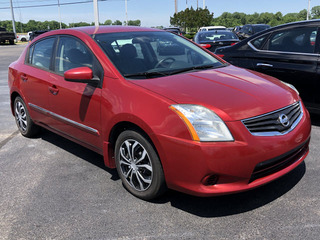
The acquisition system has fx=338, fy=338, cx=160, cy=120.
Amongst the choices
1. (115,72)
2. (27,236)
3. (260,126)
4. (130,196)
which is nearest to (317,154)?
(260,126)

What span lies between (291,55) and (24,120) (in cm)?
417

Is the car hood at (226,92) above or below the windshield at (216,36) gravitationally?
below

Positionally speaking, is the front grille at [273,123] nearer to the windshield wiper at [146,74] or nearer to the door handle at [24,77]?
the windshield wiper at [146,74]

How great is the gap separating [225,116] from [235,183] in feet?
1.78

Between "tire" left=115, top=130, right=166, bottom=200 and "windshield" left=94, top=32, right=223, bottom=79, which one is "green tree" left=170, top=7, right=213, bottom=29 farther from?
"tire" left=115, top=130, right=166, bottom=200

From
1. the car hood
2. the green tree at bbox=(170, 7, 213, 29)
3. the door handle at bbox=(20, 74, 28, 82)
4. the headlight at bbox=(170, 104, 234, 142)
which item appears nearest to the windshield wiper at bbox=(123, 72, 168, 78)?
the car hood

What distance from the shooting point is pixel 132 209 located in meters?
3.04

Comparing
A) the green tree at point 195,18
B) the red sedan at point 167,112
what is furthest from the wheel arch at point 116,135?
the green tree at point 195,18

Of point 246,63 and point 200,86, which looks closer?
point 200,86

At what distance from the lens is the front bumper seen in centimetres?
259

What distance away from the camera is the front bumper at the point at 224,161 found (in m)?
2.59

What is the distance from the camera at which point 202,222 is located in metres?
2.80

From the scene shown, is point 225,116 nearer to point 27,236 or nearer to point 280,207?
point 280,207

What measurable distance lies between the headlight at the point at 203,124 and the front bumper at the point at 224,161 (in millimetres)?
50
